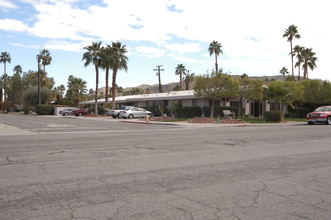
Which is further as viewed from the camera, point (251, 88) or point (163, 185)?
point (251, 88)

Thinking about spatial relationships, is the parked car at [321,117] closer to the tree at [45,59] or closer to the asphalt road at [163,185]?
the asphalt road at [163,185]

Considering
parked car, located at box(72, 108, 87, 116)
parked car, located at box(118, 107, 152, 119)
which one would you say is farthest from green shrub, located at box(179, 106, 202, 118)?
parked car, located at box(72, 108, 87, 116)

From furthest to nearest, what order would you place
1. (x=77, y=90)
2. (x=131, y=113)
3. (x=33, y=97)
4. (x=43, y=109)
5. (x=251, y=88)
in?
(x=77, y=90), (x=33, y=97), (x=43, y=109), (x=131, y=113), (x=251, y=88)

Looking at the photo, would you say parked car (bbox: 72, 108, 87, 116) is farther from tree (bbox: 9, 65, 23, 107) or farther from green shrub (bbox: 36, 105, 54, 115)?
tree (bbox: 9, 65, 23, 107)

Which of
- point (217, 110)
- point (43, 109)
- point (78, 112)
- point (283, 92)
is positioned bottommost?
point (78, 112)

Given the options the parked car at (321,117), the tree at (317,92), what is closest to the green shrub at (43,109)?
the tree at (317,92)

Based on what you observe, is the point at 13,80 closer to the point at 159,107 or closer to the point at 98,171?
the point at 159,107

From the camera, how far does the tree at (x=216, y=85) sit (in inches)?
1404

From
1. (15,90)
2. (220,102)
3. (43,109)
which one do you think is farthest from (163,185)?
(15,90)

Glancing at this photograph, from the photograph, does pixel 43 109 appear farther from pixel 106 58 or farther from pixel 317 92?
pixel 317 92

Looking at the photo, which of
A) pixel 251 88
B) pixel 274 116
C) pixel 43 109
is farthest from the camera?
pixel 43 109

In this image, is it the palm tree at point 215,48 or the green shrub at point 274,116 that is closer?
the green shrub at point 274,116

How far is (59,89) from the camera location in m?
119

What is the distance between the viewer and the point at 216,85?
118ft
